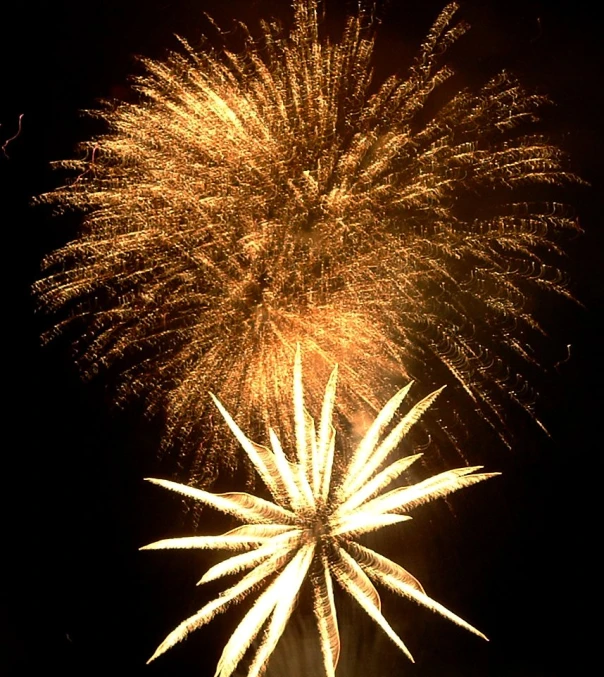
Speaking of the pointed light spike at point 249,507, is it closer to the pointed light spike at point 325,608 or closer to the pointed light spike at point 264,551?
the pointed light spike at point 264,551

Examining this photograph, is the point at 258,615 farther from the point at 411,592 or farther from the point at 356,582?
the point at 411,592

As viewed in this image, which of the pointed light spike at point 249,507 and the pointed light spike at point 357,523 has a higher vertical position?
the pointed light spike at point 249,507

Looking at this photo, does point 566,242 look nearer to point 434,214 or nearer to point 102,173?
point 434,214

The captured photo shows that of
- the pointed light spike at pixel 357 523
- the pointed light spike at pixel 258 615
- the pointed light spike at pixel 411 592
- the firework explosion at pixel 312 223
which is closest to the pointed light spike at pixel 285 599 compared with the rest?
the pointed light spike at pixel 258 615

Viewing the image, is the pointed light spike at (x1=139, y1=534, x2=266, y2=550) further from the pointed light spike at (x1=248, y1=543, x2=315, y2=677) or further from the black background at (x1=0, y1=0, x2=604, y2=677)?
the black background at (x1=0, y1=0, x2=604, y2=677)

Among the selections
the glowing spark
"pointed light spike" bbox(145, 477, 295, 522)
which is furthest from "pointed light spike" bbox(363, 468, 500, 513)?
"pointed light spike" bbox(145, 477, 295, 522)
